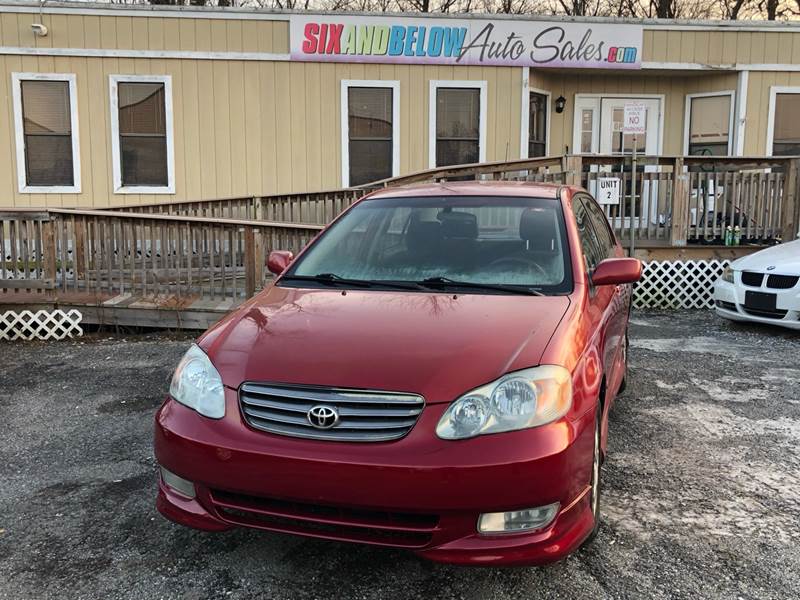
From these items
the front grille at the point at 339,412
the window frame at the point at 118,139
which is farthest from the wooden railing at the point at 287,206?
the front grille at the point at 339,412

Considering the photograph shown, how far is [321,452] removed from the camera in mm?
2414

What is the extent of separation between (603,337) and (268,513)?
1.79m

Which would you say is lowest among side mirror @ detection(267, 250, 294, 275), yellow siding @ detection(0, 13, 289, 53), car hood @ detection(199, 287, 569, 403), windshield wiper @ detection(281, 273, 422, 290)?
car hood @ detection(199, 287, 569, 403)

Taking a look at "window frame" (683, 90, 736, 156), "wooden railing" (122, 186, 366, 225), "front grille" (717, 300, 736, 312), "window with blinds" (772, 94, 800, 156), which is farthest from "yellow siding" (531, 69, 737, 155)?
"front grille" (717, 300, 736, 312)

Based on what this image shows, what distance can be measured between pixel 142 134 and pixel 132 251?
473 centimetres

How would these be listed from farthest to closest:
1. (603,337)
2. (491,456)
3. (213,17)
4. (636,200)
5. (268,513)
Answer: (213,17) < (636,200) < (603,337) < (268,513) < (491,456)

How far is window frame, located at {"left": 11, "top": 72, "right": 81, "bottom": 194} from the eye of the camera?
1078cm

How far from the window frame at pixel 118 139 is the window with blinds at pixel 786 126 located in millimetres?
9982

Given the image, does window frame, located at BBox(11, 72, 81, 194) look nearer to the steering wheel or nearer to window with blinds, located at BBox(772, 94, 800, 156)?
the steering wheel

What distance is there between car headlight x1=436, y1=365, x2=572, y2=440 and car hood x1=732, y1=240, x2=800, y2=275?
567cm

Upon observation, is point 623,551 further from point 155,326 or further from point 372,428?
point 155,326

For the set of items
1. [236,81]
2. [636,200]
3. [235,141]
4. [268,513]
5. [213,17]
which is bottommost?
[268,513]

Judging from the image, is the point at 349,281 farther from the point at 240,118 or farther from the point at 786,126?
the point at 786,126

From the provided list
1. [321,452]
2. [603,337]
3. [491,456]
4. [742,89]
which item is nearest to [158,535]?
[321,452]
